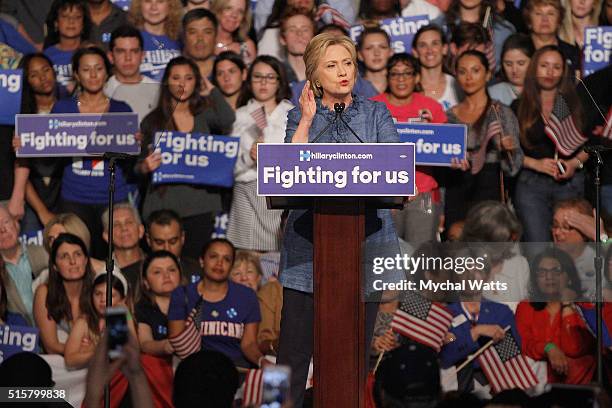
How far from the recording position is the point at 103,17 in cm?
789

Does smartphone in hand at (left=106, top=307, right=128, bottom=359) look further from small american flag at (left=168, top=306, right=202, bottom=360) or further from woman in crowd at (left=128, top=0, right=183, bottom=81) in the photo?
woman in crowd at (left=128, top=0, right=183, bottom=81)

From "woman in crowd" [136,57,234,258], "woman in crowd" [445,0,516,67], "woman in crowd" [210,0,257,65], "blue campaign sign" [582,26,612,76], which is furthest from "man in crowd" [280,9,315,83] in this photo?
"blue campaign sign" [582,26,612,76]

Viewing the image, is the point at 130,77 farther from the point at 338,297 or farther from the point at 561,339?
the point at 338,297

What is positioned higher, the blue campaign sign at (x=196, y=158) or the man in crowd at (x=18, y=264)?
the blue campaign sign at (x=196, y=158)

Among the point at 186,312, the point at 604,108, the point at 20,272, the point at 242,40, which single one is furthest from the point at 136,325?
the point at 604,108

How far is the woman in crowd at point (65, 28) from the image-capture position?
771 cm

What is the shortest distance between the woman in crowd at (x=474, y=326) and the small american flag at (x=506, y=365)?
3 cm

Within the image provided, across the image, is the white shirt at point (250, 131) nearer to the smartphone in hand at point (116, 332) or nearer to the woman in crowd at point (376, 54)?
the woman in crowd at point (376, 54)

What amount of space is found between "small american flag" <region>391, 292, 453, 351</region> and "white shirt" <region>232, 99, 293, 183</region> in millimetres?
1267

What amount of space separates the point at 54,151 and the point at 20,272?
0.71m

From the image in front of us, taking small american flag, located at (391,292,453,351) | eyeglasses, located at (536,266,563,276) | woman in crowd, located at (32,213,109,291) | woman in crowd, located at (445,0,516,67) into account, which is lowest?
small american flag, located at (391,292,453,351)

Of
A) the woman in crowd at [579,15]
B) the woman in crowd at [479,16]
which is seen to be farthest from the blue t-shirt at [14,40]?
the woman in crowd at [579,15]

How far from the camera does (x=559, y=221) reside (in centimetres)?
686

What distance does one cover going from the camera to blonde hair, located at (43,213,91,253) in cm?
696
